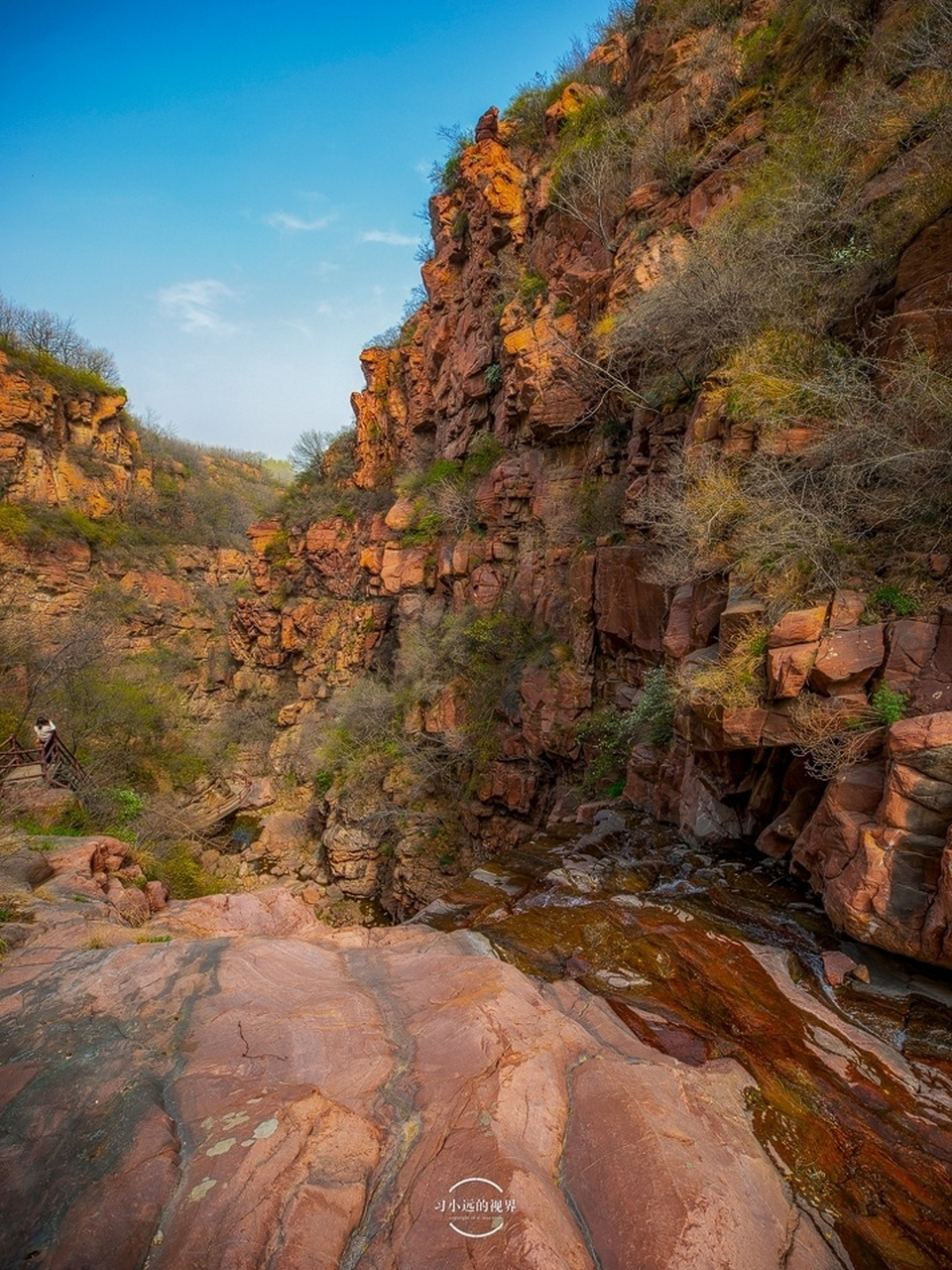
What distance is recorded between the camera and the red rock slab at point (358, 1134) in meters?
1.97

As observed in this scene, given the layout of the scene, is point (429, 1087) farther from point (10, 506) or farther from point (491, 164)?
point (10, 506)

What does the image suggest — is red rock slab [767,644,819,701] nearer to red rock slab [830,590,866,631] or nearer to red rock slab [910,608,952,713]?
red rock slab [830,590,866,631]

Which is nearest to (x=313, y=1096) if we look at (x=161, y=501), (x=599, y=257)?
(x=599, y=257)

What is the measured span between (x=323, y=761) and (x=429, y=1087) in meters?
16.2

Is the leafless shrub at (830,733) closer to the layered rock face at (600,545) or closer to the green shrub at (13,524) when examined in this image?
the layered rock face at (600,545)

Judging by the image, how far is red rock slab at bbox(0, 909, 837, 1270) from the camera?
77.7 inches

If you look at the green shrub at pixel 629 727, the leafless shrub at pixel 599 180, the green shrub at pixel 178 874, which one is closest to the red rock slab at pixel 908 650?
the green shrub at pixel 629 727

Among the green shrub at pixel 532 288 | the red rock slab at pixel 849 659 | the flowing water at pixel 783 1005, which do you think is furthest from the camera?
the green shrub at pixel 532 288

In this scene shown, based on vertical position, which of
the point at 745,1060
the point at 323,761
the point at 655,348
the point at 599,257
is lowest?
the point at 323,761

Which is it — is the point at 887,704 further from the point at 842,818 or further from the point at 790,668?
the point at 842,818

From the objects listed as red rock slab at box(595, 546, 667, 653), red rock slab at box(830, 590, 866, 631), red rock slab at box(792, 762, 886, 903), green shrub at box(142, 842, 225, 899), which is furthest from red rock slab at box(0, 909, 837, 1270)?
red rock slab at box(595, 546, 667, 653)

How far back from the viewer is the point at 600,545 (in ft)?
36.4

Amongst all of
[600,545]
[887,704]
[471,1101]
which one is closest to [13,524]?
[600,545]

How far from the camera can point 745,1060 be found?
10.9 feet
